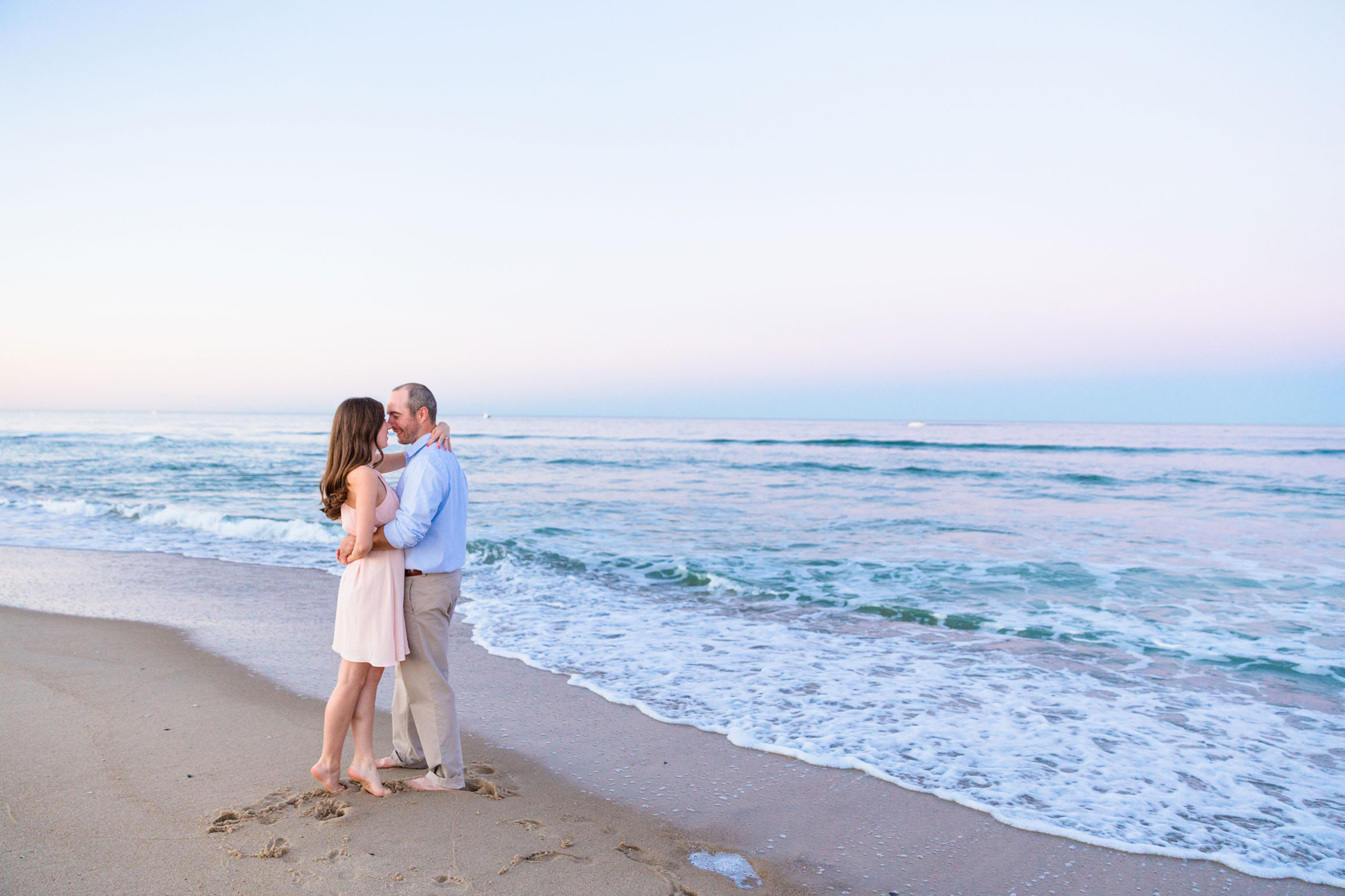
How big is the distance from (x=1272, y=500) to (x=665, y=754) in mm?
20626

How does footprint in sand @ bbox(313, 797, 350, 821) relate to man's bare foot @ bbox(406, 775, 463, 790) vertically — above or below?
above

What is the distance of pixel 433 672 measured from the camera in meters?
3.56

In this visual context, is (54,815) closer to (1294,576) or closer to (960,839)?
(960,839)

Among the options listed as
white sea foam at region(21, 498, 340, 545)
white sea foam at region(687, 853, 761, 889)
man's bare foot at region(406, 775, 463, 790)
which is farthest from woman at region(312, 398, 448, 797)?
white sea foam at region(21, 498, 340, 545)

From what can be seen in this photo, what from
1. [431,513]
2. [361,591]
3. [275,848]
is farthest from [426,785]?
[431,513]

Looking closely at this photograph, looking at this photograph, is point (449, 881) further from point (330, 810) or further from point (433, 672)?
point (433, 672)

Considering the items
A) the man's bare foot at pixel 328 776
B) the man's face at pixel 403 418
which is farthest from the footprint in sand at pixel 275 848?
the man's face at pixel 403 418

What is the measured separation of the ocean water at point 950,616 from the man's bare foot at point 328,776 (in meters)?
2.06

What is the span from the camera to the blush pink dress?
3.37m

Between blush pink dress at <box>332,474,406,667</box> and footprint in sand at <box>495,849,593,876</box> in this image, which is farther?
blush pink dress at <box>332,474,406,667</box>

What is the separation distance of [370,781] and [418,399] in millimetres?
1832

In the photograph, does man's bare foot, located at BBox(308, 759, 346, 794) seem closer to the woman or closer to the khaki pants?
the woman

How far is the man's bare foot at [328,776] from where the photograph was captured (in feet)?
11.3

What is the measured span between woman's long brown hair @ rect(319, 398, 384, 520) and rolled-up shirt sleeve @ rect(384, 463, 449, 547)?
0.79ft
